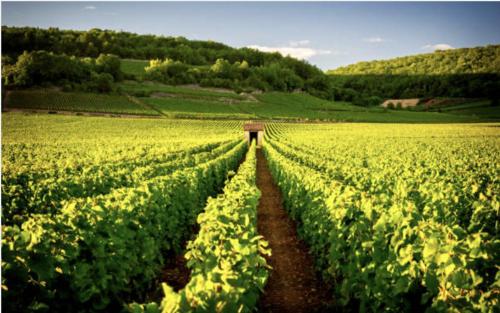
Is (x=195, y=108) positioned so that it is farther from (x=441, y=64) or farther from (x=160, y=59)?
(x=441, y=64)

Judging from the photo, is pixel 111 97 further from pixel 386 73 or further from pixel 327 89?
pixel 386 73

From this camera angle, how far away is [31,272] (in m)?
4.84

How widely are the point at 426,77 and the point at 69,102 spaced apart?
10192 centimetres

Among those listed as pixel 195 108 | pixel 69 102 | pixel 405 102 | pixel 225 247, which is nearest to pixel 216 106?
pixel 195 108

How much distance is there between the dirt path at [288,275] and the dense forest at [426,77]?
334 feet

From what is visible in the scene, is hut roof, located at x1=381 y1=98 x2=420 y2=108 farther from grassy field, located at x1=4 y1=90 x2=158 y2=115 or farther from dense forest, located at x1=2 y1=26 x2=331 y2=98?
grassy field, located at x1=4 y1=90 x2=158 y2=115

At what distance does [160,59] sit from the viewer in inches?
5536

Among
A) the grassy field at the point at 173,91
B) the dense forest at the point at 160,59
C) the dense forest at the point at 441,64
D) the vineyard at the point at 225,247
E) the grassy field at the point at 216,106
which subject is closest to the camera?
the vineyard at the point at 225,247

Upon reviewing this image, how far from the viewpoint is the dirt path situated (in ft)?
24.6

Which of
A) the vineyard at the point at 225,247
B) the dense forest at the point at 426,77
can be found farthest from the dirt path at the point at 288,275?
the dense forest at the point at 426,77

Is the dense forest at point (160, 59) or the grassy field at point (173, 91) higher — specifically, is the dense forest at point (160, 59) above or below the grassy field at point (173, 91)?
above

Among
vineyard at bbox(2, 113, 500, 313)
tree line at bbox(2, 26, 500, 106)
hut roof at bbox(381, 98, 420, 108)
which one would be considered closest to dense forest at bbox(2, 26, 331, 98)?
tree line at bbox(2, 26, 500, 106)

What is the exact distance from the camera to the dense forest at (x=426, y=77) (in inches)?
4026

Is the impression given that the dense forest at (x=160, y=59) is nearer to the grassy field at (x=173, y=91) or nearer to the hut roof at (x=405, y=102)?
the grassy field at (x=173, y=91)
